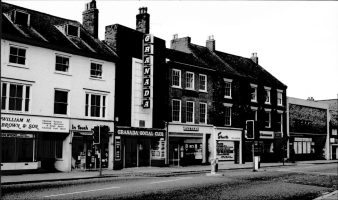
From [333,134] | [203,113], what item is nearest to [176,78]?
[203,113]

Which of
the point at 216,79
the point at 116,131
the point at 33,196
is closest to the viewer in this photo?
the point at 33,196

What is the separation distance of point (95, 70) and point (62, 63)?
9.21ft

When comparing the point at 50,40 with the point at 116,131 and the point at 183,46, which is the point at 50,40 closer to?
the point at 116,131

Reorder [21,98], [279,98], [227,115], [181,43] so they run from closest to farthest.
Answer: [21,98], [227,115], [181,43], [279,98]

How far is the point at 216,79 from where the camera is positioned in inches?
1534

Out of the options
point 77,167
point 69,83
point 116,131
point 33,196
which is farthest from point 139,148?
point 33,196

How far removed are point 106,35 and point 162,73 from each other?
230 inches

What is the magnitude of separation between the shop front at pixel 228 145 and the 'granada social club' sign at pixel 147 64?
32.5ft

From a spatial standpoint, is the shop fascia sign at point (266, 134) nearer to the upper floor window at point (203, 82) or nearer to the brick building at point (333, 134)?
the upper floor window at point (203, 82)

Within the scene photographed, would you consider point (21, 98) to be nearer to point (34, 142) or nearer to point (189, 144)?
point (34, 142)

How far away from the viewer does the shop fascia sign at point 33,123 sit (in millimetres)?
22375

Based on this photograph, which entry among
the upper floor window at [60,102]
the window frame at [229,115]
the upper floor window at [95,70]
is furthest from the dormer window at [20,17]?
the window frame at [229,115]

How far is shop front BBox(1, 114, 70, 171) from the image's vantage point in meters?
22.5

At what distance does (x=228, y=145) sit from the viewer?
130 feet
